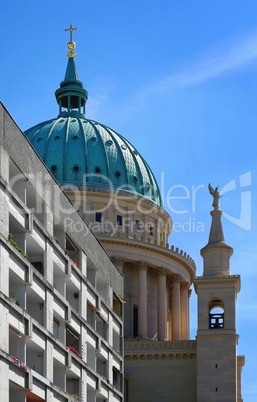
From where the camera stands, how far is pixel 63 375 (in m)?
62.9

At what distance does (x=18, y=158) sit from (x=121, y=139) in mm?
86193

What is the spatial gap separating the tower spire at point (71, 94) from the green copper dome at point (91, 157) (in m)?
4.27

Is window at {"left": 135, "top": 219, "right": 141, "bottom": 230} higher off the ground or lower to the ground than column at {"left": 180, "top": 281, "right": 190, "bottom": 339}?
higher

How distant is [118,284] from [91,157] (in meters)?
60.8

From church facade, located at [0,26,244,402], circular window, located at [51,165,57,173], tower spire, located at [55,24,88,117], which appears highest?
tower spire, located at [55,24,88,117]

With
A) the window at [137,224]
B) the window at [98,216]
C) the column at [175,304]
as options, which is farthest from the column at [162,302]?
the window at [98,216]

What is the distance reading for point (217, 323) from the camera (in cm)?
11381

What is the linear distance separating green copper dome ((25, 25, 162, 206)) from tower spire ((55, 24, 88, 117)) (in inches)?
168

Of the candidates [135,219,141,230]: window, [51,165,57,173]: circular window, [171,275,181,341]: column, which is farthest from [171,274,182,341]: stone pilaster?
[51,165,57,173]: circular window

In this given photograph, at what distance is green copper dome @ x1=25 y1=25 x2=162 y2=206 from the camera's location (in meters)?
137

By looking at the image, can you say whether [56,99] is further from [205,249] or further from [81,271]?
[81,271]

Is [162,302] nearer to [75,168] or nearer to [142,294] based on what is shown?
[142,294]

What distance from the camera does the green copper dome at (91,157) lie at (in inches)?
5404

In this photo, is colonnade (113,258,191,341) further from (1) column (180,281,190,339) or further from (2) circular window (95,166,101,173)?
(2) circular window (95,166,101,173)
